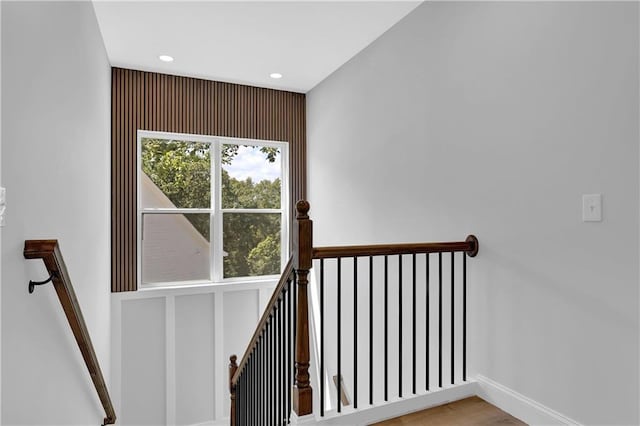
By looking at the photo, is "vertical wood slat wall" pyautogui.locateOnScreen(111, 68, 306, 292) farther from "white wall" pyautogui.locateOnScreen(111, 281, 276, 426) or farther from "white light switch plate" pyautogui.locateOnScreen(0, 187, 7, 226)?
"white light switch plate" pyautogui.locateOnScreen(0, 187, 7, 226)

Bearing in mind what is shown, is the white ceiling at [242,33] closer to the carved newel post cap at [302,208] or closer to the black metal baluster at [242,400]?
the carved newel post cap at [302,208]

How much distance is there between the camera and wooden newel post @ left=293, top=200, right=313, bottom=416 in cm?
175

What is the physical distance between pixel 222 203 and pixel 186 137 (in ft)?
2.57

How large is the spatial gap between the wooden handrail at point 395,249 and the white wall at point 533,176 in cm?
7

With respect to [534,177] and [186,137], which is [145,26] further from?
[534,177]

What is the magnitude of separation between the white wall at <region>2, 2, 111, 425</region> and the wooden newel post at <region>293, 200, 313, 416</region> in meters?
1.00

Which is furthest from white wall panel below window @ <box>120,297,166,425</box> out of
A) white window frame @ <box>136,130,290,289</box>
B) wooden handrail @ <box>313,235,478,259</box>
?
wooden handrail @ <box>313,235,478,259</box>

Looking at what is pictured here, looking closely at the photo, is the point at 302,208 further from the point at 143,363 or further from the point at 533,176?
the point at 143,363

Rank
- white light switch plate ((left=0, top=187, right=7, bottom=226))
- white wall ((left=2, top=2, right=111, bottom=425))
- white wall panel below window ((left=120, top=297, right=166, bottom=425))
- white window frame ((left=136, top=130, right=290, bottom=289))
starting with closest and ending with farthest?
white light switch plate ((left=0, top=187, right=7, bottom=226)) < white wall ((left=2, top=2, right=111, bottom=425)) < white wall panel below window ((left=120, top=297, right=166, bottom=425)) < white window frame ((left=136, top=130, right=290, bottom=289))

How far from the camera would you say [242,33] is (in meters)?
3.07

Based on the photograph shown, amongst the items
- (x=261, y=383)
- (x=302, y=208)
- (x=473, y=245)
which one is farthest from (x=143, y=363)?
(x=473, y=245)

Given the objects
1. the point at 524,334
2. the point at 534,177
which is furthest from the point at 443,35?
the point at 524,334

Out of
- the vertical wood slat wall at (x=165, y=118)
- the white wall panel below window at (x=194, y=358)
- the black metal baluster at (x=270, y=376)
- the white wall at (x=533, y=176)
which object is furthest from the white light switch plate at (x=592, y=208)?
the white wall panel below window at (x=194, y=358)

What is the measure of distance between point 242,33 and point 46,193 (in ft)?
6.70
